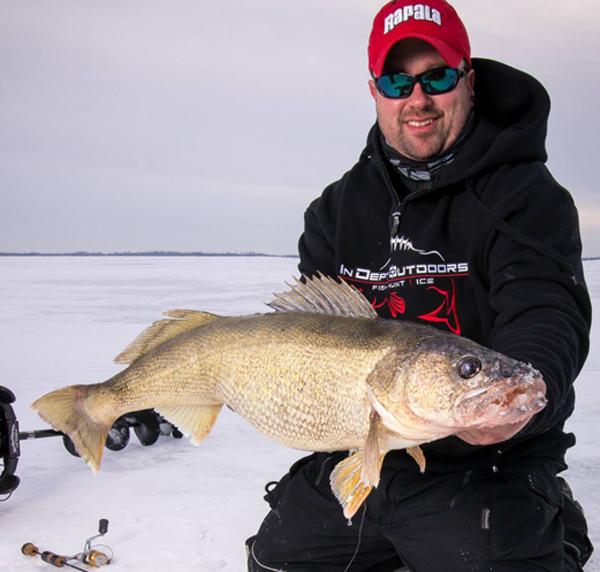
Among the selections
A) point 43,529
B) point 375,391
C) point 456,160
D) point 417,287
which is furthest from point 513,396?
point 43,529

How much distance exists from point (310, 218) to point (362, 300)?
4.76 ft

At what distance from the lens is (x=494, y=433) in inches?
79.0

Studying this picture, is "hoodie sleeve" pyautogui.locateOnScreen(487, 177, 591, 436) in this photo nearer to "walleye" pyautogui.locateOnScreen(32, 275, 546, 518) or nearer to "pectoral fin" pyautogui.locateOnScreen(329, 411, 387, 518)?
"walleye" pyautogui.locateOnScreen(32, 275, 546, 518)

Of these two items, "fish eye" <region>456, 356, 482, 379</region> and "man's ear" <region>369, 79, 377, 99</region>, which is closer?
"fish eye" <region>456, 356, 482, 379</region>

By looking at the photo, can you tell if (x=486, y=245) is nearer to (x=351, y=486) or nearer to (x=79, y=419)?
(x=351, y=486)

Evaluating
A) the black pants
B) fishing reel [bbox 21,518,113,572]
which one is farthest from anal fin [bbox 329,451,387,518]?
fishing reel [bbox 21,518,113,572]

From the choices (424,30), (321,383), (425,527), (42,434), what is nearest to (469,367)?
(321,383)

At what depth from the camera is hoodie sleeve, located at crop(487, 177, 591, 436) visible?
2230 mm

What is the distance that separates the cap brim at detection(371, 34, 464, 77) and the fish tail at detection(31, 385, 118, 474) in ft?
6.22

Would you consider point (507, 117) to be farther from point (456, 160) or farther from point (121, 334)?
point (121, 334)

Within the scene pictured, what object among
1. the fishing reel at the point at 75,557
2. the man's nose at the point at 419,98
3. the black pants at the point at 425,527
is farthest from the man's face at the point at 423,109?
the fishing reel at the point at 75,557

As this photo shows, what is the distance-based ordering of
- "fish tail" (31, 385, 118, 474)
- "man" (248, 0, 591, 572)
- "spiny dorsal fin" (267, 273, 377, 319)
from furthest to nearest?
"fish tail" (31, 385, 118, 474), "man" (248, 0, 591, 572), "spiny dorsal fin" (267, 273, 377, 319)

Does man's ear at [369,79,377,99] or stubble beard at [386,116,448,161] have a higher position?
man's ear at [369,79,377,99]

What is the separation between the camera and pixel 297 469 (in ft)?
11.5
